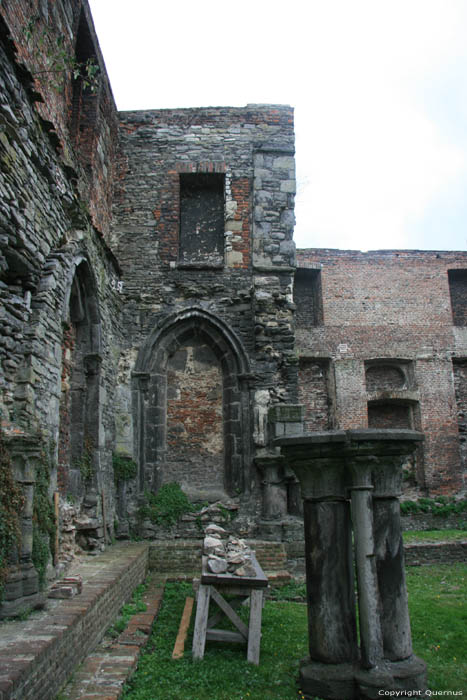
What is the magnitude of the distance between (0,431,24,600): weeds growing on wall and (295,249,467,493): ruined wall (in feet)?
37.1

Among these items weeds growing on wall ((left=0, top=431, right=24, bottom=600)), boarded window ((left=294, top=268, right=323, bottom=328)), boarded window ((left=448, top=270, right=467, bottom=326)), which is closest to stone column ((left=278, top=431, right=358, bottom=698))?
weeds growing on wall ((left=0, top=431, right=24, bottom=600))

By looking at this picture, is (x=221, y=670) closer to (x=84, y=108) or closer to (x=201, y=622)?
(x=201, y=622)

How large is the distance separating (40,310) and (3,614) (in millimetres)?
2858

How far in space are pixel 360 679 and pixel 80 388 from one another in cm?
550

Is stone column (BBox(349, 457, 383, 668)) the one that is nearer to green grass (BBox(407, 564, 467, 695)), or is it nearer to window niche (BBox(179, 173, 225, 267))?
green grass (BBox(407, 564, 467, 695))

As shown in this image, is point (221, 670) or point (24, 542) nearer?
point (221, 670)

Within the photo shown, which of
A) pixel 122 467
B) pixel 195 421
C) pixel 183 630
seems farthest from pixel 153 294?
pixel 183 630

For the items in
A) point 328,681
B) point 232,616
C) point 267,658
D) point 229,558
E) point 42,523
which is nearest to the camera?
point 328,681

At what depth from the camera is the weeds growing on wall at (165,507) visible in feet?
29.9

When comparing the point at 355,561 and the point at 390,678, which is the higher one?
the point at 355,561

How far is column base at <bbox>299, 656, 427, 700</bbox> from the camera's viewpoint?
339cm

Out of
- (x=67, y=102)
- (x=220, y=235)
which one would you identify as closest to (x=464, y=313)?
(x=220, y=235)

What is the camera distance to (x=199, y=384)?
10.0m

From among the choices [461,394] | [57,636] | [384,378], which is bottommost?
[57,636]
